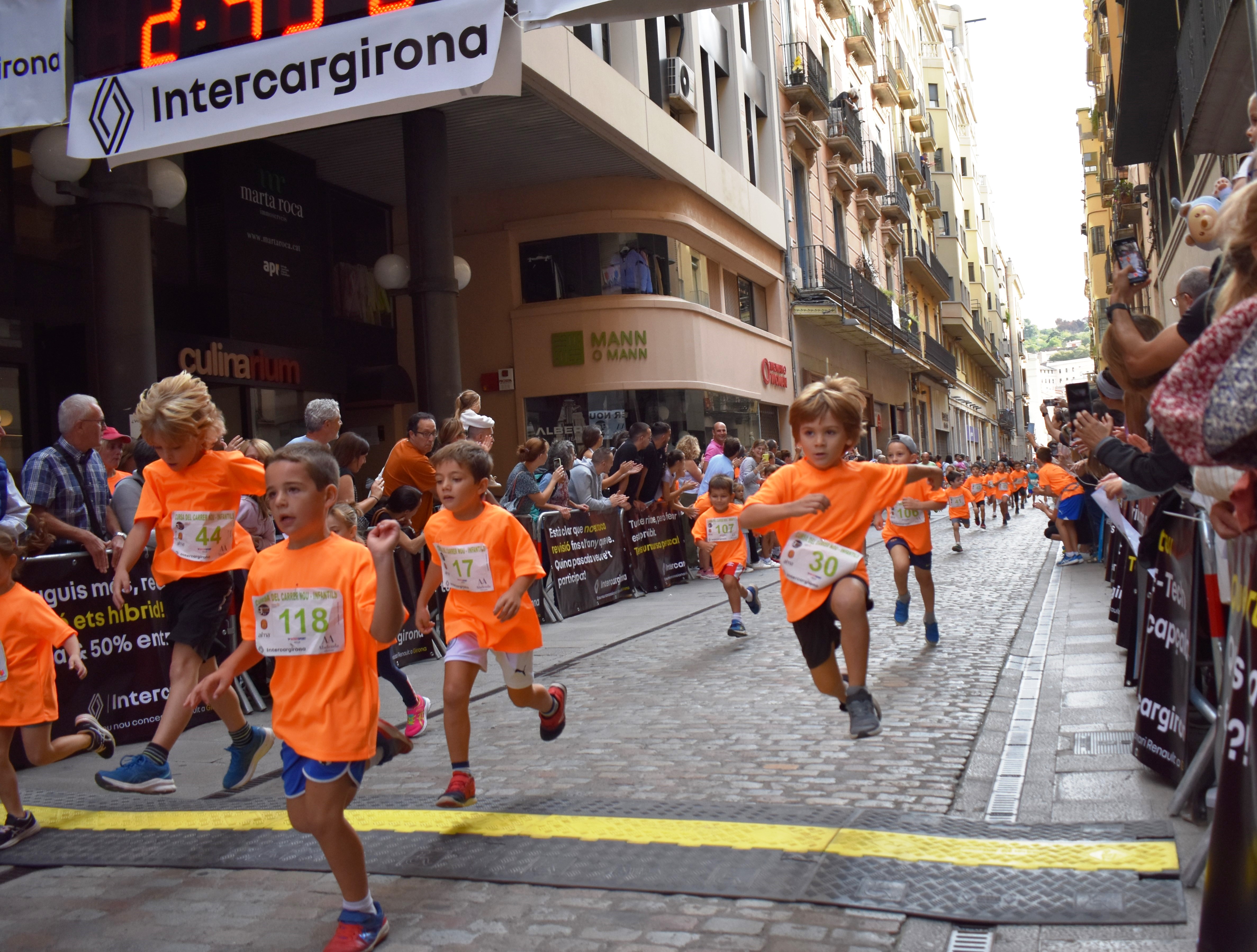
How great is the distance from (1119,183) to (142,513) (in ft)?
97.3

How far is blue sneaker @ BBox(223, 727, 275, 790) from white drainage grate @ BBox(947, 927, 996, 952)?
3.40m

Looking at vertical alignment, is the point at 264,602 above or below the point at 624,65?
below

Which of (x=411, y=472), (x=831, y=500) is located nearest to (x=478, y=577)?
(x=831, y=500)

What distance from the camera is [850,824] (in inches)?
172

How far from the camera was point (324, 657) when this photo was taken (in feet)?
12.2

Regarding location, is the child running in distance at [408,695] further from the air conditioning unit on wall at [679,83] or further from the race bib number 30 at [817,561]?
the air conditioning unit on wall at [679,83]

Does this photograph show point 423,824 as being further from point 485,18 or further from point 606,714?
point 485,18

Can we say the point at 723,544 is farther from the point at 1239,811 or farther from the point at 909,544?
the point at 1239,811

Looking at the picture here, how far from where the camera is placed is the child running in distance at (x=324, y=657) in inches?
137

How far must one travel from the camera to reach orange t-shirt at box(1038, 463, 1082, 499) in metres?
15.4

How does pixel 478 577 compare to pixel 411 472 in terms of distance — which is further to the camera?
pixel 411 472

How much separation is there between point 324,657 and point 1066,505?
1389cm

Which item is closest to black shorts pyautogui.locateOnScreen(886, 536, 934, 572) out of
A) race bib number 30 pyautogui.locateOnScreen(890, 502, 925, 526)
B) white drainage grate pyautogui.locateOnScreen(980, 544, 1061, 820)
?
race bib number 30 pyautogui.locateOnScreen(890, 502, 925, 526)

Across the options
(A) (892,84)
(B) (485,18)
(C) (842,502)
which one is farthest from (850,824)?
(A) (892,84)
